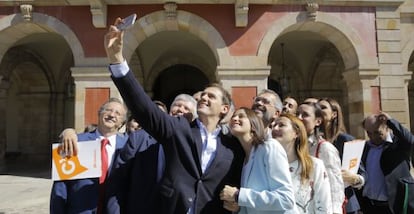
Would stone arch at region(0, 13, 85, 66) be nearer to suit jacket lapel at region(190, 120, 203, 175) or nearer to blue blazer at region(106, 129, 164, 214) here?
blue blazer at region(106, 129, 164, 214)

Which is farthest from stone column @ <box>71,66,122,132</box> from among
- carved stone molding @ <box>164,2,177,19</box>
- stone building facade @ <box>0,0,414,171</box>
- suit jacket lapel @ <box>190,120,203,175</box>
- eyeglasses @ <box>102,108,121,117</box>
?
suit jacket lapel @ <box>190,120,203,175</box>

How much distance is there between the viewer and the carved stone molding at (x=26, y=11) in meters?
9.55

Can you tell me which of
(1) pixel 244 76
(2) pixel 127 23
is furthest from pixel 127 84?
(1) pixel 244 76

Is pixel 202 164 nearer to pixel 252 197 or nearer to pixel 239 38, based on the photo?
pixel 252 197

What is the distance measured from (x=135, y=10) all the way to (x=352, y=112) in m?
5.89

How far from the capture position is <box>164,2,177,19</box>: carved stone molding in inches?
376

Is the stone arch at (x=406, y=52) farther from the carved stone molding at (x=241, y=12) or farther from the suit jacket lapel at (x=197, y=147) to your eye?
the suit jacket lapel at (x=197, y=147)

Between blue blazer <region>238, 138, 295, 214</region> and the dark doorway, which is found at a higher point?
the dark doorway

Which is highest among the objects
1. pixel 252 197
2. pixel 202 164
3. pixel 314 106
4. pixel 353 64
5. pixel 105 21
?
pixel 105 21

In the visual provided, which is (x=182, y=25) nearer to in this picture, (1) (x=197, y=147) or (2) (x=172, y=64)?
(2) (x=172, y=64)

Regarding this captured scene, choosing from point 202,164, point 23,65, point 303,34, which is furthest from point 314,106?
point 23,65

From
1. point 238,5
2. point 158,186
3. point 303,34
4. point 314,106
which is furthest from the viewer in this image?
point 303,34

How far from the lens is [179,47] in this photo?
13.7m

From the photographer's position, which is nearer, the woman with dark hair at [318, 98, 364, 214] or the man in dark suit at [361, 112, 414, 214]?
the woman with dark hair at [318, 98, 364, 214]
